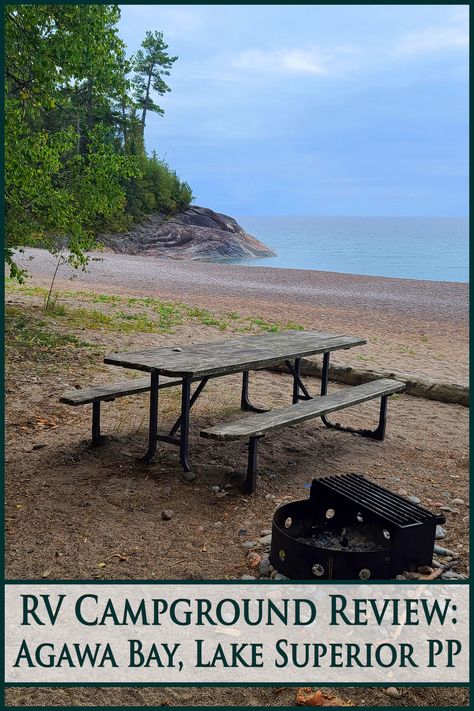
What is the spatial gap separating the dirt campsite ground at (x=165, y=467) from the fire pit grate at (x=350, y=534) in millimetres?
265

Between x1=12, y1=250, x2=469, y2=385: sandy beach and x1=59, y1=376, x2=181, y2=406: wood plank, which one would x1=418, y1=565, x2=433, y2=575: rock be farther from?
x1=12, y1=250, x2=469, y2=385: sandy beach

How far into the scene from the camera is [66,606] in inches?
130

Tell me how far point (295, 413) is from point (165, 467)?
38.6 inches

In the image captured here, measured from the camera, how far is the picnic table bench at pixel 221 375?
4855 mm

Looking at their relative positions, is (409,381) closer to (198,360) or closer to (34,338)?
(198,360)

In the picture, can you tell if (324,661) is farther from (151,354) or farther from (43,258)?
(43,258)

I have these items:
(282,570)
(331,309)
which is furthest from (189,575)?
(331,309)

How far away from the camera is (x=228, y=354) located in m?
5.70

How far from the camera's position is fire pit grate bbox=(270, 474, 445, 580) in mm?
3523

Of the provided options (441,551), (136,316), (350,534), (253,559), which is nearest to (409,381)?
(441,551)

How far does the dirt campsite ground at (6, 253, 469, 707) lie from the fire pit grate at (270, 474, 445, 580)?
10.4 inches

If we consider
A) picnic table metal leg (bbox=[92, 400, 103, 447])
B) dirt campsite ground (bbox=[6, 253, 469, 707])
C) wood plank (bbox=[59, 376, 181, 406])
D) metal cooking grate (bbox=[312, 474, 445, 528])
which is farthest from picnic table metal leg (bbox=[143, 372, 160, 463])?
metal cooking grate (bbox=[312, 474, 445, 528])

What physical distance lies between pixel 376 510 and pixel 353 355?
21.3 ft

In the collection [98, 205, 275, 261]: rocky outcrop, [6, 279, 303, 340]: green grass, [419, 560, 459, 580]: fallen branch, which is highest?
[98, 205, 275, 261]: rocky outcrop
